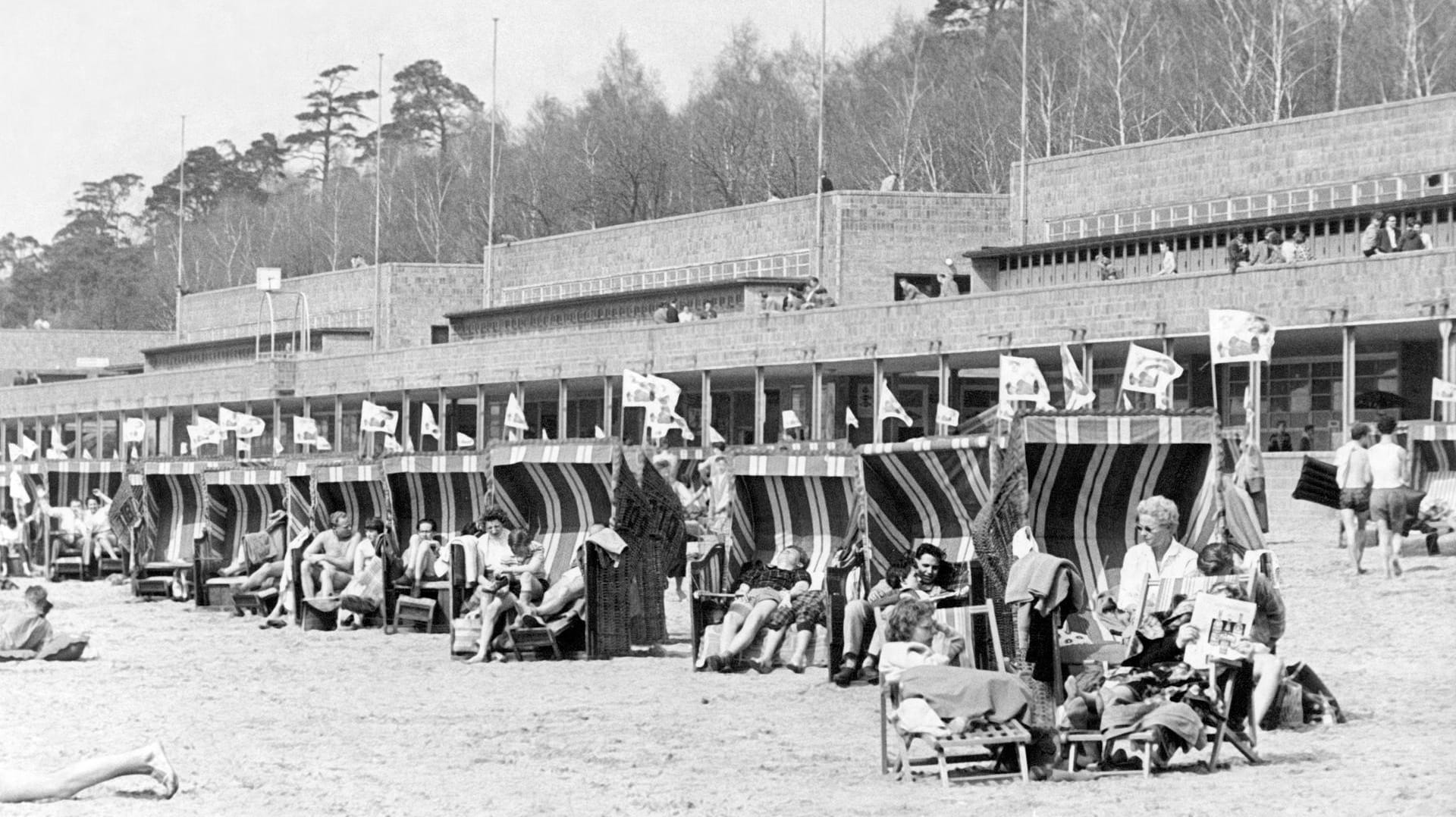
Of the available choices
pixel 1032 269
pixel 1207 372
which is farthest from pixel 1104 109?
pixel 1207 372

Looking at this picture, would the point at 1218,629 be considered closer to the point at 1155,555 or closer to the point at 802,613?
the point at 1155,555

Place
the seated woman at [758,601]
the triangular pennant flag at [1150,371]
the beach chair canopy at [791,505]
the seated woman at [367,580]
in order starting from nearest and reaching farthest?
the seated woman at [758,601], the beach chair canopy at [791,505], the seated woman at [367,580], the triangular pennant flag at [1150,371]

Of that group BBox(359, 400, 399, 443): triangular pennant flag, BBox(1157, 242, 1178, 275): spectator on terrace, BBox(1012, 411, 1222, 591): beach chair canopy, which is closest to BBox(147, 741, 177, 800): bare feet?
BBox(1012, 411, 1222, 591): beach chair canopy

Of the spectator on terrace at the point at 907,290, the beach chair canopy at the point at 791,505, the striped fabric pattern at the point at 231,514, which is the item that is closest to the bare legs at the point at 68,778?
the beach chair canopy at the point at 791,505

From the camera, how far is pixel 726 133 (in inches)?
3541

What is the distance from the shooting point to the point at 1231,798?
10.6m

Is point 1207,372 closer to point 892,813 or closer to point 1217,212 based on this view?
point 1217,212

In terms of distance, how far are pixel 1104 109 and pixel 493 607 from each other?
2104 inches

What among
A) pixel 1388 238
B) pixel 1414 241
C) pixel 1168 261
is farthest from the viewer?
pixel 1168 261

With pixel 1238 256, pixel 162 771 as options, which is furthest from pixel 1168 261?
pixel 162 771

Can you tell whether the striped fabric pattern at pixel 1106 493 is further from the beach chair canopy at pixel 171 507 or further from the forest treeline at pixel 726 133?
the forest treeline at pixel 726 133

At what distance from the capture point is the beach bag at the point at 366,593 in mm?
22062

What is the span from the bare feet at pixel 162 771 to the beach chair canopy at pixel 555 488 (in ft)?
27.3

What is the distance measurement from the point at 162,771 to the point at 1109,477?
6397 mm
